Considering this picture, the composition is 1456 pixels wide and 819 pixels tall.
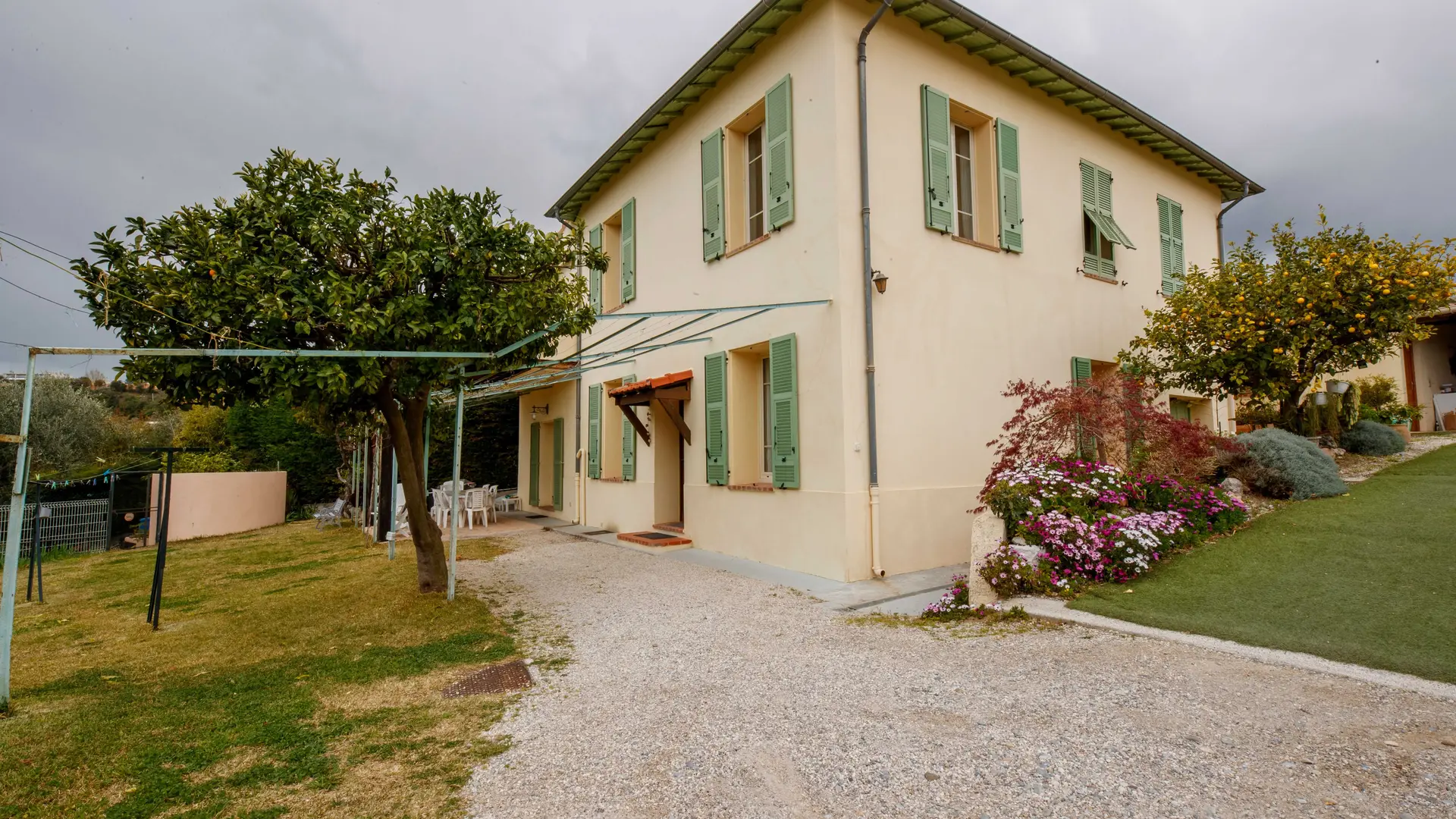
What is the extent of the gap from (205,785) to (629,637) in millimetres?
2853

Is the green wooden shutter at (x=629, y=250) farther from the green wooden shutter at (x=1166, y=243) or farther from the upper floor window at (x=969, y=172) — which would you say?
the green wooden shutter at (x=1166, y=243)

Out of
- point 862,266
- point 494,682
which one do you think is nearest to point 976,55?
point 862,266

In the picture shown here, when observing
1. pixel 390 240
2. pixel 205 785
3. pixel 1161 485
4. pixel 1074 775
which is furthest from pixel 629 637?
pixel 1161 485

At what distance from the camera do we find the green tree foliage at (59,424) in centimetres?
1438

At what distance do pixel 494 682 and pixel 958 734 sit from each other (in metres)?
2.80

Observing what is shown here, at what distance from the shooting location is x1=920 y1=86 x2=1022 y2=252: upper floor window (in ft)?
26.9

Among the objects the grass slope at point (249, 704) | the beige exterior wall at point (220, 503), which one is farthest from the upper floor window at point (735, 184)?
the beige exterior wall at point (220, 503)

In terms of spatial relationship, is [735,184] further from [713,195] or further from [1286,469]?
[1286,469]

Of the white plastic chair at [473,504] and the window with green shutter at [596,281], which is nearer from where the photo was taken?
the window with green shutter at [596,281]

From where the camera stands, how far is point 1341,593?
16.3 feet

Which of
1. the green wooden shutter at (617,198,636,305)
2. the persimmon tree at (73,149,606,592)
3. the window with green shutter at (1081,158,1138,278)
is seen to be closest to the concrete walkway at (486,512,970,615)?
the persimmon tree at (73,149,606,592)

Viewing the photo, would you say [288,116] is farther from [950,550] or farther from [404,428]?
[950,550]

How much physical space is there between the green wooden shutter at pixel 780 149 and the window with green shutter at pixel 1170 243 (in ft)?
23.3

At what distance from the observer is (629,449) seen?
1124 cm
